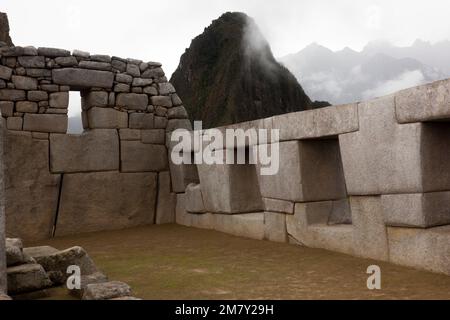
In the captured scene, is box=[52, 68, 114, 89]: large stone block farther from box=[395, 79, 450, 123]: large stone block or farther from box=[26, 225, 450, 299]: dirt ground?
box=[395, 79, 450, 123]: large stone block

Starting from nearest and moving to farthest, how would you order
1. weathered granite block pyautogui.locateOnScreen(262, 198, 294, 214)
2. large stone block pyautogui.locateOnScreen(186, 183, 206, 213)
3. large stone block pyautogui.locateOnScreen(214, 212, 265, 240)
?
weathered granite block pyautogui.locateOnScreen(262, 198, 294, 214)
large stone block pyautogui.locateOnScreen(214, 212, 265, 240)
large stone block pyautogui.locateOnScreen(186, 183, 206, 213)

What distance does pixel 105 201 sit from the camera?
7594 millimetres

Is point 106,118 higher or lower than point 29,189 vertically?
higher

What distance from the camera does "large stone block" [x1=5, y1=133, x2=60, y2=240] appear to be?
6.77m

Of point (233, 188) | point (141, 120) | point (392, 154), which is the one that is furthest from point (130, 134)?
point (392, 154)

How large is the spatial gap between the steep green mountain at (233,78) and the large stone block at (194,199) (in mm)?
24779

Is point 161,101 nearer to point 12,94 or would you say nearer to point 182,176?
point 182,176

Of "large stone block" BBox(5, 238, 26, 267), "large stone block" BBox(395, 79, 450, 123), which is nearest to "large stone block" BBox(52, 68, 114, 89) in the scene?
"large stone block" BBox(5, 238, 26, 267)

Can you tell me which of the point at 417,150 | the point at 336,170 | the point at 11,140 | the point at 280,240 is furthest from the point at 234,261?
the point at 11,140

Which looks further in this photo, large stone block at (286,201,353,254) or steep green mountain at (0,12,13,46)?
steep green mountain at (0,12,13,46)

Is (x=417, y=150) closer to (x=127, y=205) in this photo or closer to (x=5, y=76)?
(x=127, y=205)

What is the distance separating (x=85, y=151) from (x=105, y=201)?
2.87 feet

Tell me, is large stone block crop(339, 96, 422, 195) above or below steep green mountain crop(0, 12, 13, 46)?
below

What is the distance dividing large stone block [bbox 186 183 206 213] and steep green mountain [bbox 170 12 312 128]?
24.8 m
